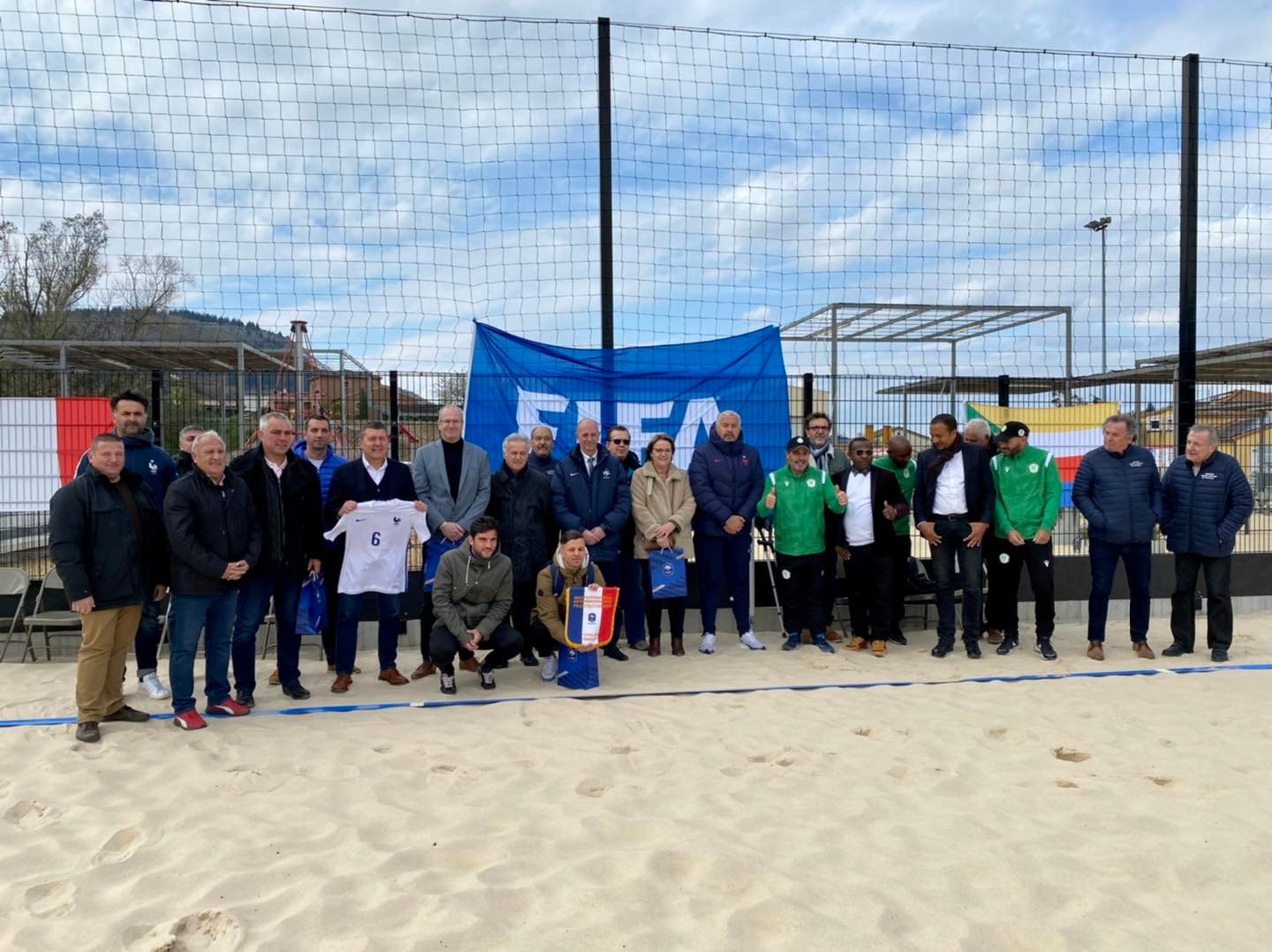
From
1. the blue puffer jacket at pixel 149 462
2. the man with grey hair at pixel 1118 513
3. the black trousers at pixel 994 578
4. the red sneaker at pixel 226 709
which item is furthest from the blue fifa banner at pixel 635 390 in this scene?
the red sneaker at pixel 226 709

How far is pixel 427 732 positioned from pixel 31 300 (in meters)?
15.4

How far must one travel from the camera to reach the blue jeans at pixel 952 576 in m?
6.23

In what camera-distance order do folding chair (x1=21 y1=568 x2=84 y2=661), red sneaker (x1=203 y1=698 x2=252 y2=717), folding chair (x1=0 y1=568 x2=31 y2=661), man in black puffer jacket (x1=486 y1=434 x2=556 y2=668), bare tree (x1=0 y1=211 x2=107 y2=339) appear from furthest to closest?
bare tree (x1=0 y1=211 x2=107 y2=339), folding chair (x1=0 y1=568 x2=31 y2=661), folding chair (x1=21 y1=568 x2=84 y2=661), man in black puffer jacket (x1=486 y1=434 x2=556 y2=668), red sneaker (x1=203 y1=698 x2=252 y2=717)

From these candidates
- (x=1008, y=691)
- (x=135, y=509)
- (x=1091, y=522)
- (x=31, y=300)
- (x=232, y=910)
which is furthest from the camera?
(x=31, y=300)

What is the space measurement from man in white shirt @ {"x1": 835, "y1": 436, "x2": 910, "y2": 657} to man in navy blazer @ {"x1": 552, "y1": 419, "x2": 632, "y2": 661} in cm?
171

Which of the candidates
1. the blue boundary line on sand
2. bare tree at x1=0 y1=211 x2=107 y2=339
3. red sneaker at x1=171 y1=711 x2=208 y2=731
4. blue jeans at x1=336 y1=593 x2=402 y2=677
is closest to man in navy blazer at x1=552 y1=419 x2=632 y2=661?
the blue boundary line on sand

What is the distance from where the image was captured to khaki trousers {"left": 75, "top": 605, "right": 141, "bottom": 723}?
14.3ft

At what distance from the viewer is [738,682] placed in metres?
5.53

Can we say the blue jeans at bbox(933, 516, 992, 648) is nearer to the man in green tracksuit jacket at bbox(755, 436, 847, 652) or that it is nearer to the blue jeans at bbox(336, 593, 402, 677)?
the man in green tracksuit jacket at bbox(755, 436, 847, 652)

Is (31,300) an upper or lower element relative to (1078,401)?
upper

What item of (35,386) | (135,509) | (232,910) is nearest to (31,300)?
(35,386)

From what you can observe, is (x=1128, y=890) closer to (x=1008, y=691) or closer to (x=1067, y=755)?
(x=1067, y=755)

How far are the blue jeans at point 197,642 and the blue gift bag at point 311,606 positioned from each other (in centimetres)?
61

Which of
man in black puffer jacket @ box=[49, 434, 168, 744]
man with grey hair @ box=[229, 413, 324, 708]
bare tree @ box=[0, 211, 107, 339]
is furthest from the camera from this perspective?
bare tree @ box=[0, 211, 107, 339]
